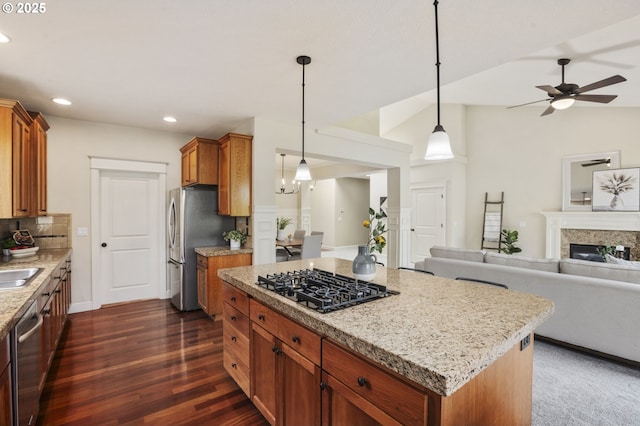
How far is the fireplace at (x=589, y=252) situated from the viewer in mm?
5164

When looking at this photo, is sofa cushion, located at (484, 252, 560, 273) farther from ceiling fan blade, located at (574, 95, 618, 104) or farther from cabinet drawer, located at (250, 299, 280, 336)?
cabinet drawer, located at (250, 299, 280, 336)

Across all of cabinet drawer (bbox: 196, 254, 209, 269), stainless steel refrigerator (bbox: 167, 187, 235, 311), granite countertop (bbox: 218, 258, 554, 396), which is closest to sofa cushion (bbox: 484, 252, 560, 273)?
granite countertop (bbox: 218, 258, 554, 396)

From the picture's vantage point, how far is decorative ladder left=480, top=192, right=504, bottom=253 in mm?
6711

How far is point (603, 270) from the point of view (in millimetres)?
2658

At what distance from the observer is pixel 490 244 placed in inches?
271

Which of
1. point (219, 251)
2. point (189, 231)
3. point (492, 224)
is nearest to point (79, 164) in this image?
point (189, 231)

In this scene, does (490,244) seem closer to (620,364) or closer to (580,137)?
(580,137)

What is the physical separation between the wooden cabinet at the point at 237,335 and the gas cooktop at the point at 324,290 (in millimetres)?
279

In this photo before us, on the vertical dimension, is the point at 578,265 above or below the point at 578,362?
above

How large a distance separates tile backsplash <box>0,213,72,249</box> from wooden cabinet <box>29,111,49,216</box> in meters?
0.17

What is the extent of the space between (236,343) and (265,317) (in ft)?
1.87

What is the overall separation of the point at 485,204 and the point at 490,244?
92 centimetres

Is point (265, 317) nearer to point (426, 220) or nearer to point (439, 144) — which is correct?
point (439, 144)

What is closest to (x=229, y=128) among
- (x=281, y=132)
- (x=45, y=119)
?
(x=281, y=132)
